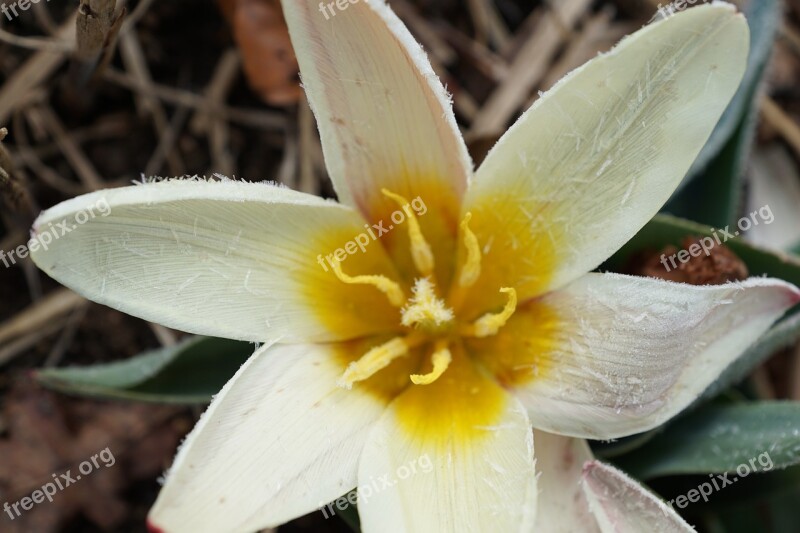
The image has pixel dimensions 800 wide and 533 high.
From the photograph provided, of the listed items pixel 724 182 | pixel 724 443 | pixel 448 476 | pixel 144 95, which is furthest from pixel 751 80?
pixel 144 95

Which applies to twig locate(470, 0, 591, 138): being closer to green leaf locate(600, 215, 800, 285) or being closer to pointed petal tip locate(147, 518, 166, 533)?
green leaf locate(600, 215, 800, 285)

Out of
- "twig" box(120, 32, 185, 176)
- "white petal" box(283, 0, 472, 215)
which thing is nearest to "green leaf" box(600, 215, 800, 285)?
"white petal" box(283, 0, 472, 215)

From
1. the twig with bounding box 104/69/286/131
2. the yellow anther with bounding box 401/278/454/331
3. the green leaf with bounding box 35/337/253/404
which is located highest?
the twig with bounding box 104/69/286/131

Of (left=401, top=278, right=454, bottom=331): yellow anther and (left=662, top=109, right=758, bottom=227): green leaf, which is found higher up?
(left=401, top=278, right=454, bottom=331): yellow anther

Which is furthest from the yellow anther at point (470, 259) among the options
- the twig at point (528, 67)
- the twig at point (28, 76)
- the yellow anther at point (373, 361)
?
the twig at point (28, 76)

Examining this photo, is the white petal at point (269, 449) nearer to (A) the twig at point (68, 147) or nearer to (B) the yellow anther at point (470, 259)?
(B) the yellow anther at point (470, 259)

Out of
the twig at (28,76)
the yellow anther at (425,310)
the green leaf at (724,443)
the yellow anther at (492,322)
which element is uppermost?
the twig at (28,76)

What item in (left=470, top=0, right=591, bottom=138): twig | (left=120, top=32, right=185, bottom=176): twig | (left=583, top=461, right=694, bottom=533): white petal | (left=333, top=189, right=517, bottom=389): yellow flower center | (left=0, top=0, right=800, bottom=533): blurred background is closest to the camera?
(left=583, top=461, right=694, bottom=533): white petal
